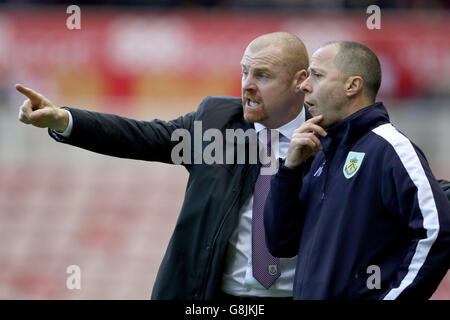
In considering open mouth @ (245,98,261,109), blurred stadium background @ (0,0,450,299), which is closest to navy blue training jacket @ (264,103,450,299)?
open mouth @ (245,98,261,109)

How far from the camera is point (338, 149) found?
2867mm

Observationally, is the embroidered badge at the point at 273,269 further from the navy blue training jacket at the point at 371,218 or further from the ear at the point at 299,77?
the ear at the point at 299,77

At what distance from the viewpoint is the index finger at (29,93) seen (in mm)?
2945

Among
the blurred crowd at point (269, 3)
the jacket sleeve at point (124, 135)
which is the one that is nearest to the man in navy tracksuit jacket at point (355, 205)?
the jacket sleeve at point (124, 135)

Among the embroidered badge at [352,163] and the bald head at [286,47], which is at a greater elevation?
the bald head at [286,47]

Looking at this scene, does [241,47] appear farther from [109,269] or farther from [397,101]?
[109,269]

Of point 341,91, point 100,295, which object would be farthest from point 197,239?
point 100,295

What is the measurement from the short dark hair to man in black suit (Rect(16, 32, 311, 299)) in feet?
1.70

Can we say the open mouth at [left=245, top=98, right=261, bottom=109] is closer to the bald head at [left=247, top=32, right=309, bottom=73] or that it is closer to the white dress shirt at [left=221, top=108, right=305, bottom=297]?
the bald head at [left=247, top=32, right=309, bottom=73]

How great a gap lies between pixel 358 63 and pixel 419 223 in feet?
2.23

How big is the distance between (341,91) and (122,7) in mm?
8365

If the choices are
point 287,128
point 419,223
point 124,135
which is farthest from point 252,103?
point 419,223

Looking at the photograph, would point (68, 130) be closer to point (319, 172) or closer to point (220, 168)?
point (220, 168)

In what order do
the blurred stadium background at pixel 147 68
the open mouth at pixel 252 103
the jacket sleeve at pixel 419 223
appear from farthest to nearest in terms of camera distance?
the blurred stadium background at pixel 147 68
the open mouth at pixel 252 103
the jacket sleeve at pixel 419 223
